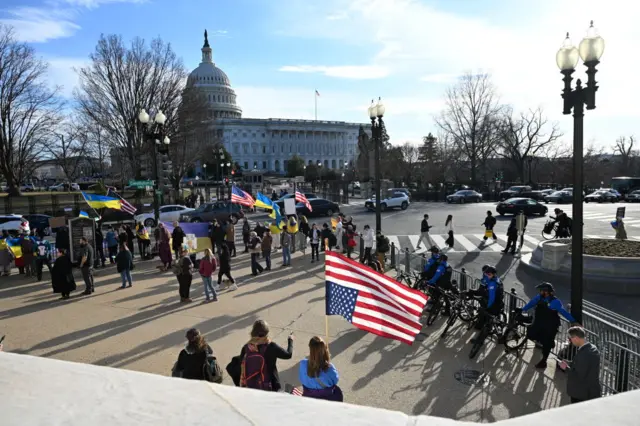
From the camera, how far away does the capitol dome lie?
474 ft

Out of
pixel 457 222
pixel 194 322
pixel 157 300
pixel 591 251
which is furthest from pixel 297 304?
pixel 457 222

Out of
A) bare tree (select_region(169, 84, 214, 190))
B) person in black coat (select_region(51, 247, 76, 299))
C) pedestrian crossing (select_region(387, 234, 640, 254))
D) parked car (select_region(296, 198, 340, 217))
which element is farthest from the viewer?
bare tree (select_region(169, 84, 214, 190))

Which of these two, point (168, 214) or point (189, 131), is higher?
point (189, 131)

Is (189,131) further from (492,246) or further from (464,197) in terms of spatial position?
(492,246)

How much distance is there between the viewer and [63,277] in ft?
40.7

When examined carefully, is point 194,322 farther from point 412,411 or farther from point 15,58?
point 15,58

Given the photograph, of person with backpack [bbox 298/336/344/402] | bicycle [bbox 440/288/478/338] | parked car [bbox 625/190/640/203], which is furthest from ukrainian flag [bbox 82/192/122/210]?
parked car [bbox 625/190/640/203]

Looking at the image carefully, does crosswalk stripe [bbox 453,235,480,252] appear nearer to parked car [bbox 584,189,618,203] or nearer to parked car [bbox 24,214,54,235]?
parked car [bbox 24,214,54,235]

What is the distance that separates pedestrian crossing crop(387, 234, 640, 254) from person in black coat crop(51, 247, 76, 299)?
40.6 ft

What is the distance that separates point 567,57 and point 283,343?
7.41 meters

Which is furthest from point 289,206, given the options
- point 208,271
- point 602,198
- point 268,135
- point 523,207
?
point 268,135

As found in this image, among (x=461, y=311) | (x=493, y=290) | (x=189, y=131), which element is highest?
(x=189, y=131)

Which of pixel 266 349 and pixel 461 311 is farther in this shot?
pixel 461 311

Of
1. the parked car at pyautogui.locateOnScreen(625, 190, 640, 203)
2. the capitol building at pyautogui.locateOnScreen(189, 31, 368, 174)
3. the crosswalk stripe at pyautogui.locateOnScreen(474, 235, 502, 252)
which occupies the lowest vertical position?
the crosswalk stripe at pyautogui.locateOnScreen(474, 235, 502, 252)
